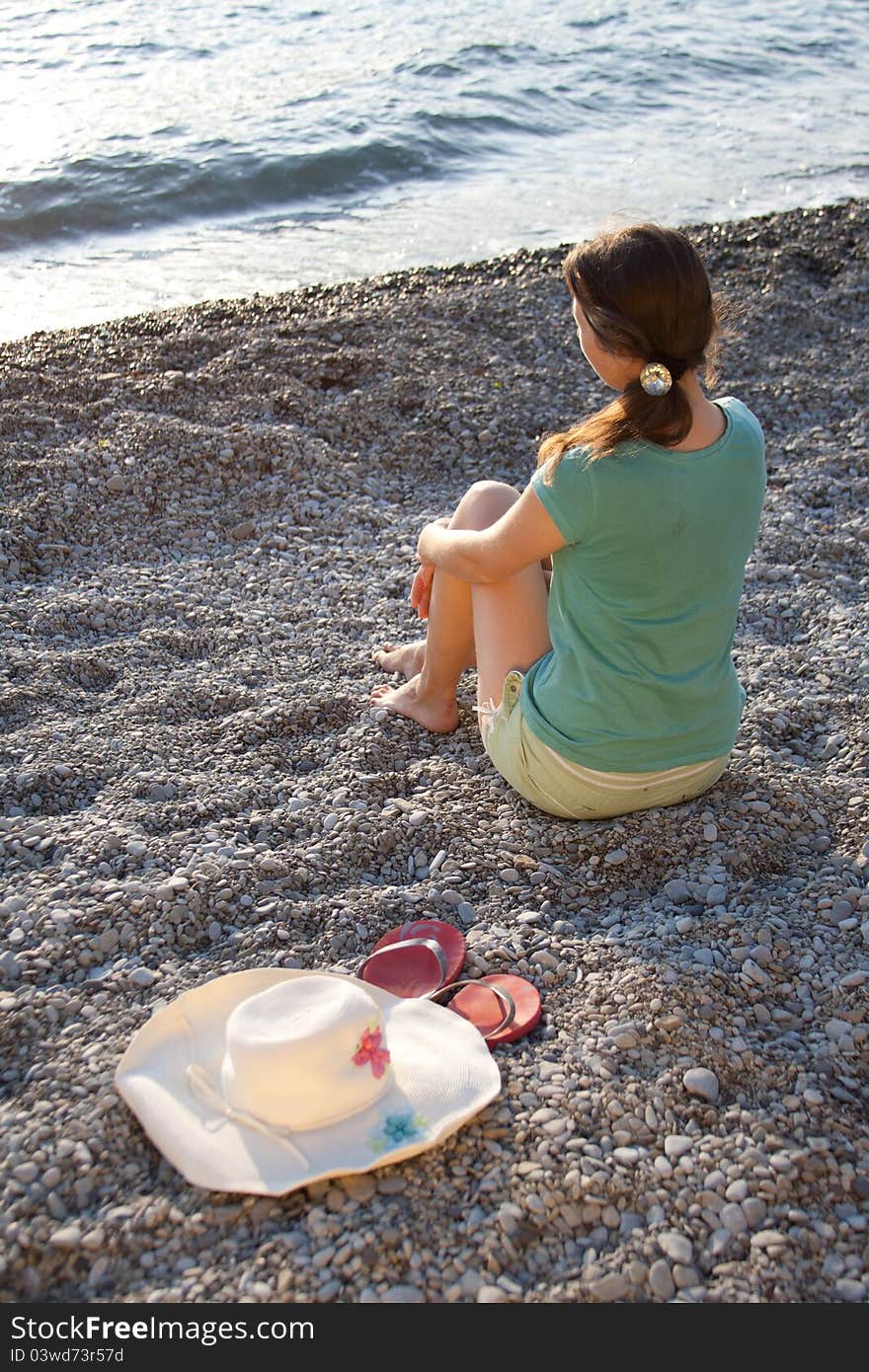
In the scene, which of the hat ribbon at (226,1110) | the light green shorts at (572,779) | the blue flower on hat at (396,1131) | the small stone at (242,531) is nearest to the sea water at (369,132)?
the small stone at (242,531)

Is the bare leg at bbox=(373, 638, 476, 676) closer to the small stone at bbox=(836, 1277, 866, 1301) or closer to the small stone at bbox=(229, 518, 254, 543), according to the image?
the small stone at bbox=(229, 518, 254, 543)

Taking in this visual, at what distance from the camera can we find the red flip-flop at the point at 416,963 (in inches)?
106

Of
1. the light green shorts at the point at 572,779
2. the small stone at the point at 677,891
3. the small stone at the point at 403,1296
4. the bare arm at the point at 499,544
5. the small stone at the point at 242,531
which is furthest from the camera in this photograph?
the small stone at the point at 242,531

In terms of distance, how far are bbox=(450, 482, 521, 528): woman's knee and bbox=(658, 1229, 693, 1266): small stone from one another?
1.96 m

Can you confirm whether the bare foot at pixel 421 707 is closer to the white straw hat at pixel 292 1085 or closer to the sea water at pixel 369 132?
the white straw hat at pixel 292 1085

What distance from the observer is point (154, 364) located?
19.8 feet

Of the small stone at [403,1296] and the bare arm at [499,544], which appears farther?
the bare arm at [499,544]

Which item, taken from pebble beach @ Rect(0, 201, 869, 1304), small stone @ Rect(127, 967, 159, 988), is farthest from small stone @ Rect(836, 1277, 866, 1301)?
small stone @ Rect(127, 967, 159, 988)

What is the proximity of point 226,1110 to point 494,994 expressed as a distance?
66 centimetres

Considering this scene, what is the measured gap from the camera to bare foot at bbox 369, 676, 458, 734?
3727mm

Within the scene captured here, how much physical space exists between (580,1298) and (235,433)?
4.20 m

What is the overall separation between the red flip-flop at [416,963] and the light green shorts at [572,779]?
0.54 m

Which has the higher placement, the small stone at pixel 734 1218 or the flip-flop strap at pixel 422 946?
the small stone at pixel 734 1218
